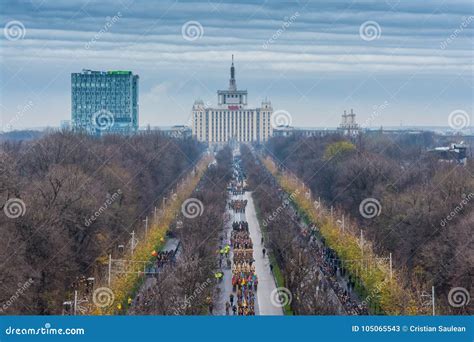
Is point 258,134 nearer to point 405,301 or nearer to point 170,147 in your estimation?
point 170,147

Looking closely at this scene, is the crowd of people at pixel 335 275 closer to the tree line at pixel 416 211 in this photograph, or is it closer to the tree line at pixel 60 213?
the tree line at pixel 416 211

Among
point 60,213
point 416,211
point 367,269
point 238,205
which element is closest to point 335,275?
point 416,211

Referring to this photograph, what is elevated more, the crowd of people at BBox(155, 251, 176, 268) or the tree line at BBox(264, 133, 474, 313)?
the tree line at BBox(264, 133, 474, 313)

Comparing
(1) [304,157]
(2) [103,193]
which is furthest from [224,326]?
(1) [304,157]

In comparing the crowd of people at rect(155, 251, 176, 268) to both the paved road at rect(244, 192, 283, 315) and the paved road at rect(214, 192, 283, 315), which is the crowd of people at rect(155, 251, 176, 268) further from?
the paved road at rect(244, 192, 283, 315)

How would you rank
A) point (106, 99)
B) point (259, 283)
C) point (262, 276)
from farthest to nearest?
point (106, 99) < point (262, 276) < point (259, 283)

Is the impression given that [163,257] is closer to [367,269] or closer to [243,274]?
[243,274]

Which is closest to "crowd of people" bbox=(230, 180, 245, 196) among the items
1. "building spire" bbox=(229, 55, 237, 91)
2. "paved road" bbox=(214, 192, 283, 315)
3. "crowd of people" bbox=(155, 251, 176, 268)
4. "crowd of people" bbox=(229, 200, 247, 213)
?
"crowd of people" bbox=(229, 200, 247, 213)
